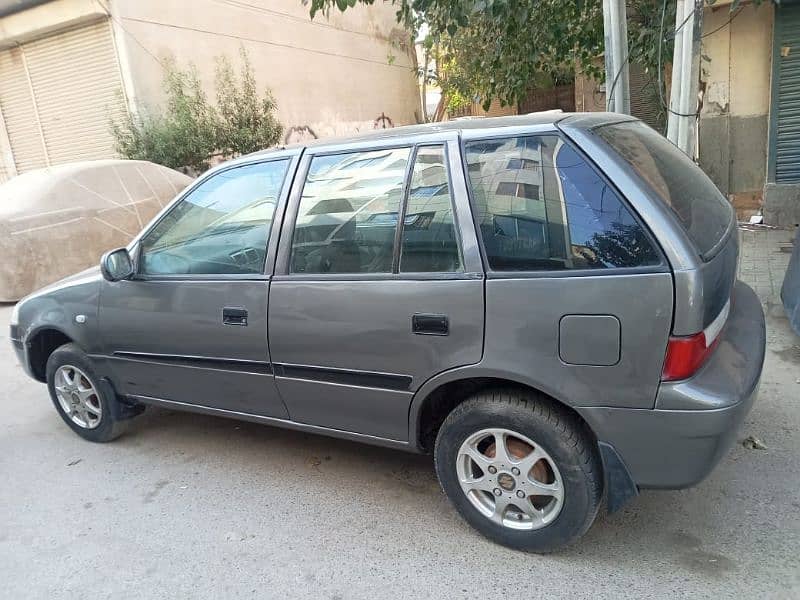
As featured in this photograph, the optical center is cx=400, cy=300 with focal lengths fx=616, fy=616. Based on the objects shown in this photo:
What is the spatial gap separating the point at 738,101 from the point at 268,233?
7.99 meters

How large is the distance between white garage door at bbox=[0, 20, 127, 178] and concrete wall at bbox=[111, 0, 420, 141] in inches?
25.2

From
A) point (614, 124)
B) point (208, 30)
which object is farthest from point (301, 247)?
point (208, 30)

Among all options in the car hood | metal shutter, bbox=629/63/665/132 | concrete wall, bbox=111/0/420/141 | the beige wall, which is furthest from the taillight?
the beige wall

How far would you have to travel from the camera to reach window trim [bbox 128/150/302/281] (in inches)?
120

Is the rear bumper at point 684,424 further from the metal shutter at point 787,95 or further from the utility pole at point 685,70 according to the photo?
the metal shutter at point 787,95

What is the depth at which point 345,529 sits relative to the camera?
9.59 feet

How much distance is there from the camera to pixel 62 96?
12.3 metres

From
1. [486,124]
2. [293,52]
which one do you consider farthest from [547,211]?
[293,52]

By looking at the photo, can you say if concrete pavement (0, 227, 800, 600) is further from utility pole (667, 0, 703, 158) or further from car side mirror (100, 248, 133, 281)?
utility pole (667, 0, 703, 158)

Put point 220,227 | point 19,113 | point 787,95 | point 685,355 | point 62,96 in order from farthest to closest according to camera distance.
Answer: point 19,113 → point 62,96 → point 787,95 → point 220,227 → point 685,355

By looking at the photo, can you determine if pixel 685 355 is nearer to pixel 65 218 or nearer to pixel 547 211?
pixel 547 211

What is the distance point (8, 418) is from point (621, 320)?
4485 millimetres

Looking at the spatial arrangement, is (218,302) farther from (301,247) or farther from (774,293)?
(774,293)

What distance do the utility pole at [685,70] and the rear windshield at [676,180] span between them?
2347 millimetres
